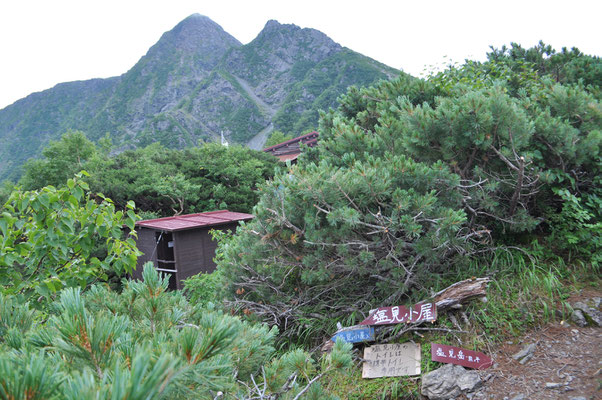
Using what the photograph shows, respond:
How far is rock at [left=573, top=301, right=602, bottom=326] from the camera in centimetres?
351

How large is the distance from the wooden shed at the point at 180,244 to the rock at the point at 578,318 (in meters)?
7.72

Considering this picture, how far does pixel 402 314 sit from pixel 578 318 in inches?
63.5

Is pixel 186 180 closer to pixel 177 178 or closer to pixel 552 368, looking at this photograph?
pixel 177 178

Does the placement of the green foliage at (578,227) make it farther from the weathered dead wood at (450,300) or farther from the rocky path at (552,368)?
the weathered dead wood at (450,300)

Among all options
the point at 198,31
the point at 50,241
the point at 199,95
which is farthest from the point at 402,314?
the point at 198,31

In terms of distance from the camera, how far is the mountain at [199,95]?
71250mm

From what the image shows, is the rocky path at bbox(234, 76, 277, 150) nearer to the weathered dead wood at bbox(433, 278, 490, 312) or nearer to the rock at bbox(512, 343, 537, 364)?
the weathered dead wood at bbox(433, 278, 490, 312)

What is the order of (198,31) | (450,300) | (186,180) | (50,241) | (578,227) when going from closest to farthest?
1. (50,241)
2. (450,300)
3. (578,227)
4. (186,180)
5. (198,31)

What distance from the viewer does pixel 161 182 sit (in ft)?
51.0

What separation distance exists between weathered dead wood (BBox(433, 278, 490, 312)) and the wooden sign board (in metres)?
0.47

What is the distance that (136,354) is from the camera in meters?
0.74

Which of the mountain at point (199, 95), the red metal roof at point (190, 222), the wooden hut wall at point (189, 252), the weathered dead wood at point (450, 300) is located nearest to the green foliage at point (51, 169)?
the red metal roof at point (190, 222)

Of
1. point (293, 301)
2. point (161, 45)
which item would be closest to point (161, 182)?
point (293, 301)

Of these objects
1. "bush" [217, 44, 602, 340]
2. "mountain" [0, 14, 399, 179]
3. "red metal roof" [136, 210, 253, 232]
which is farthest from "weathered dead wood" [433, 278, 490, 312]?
"mountain" [0, 14, 399, 179]
